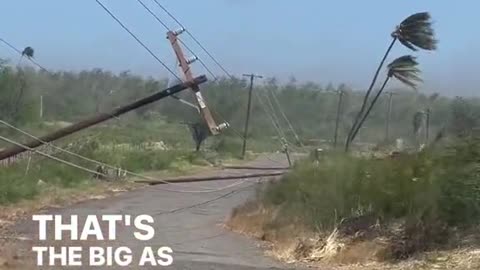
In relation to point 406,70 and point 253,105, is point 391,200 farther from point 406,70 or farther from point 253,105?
point 253,105

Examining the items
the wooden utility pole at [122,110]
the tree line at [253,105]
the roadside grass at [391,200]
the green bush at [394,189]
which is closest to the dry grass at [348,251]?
the roadside grass at [391,200]

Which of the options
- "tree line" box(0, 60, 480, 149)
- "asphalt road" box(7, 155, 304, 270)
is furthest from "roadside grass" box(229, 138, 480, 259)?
"tree line" box(0, 60, 480, 149)

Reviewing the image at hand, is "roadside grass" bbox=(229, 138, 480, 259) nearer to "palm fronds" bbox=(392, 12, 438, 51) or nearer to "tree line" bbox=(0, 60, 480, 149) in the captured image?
"palm fronds" bbox=(392, 12, 438, 51)

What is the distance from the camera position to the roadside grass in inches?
659

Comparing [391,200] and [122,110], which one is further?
[122,110]

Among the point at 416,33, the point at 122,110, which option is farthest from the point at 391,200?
the point at 122,110

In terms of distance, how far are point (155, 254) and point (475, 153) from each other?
6132 mm

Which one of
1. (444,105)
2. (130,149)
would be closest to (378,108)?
(444,105)

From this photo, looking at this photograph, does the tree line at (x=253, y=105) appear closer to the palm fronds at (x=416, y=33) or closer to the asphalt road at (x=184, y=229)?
the asphalt road at (x=184, y=229)

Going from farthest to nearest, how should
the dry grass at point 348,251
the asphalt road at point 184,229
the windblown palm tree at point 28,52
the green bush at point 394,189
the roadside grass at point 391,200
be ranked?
the windblown palm tree at point 28,52, the asphalt road at point 184,229, the green bush at point 394,189, the roadside grass at point 391,200, the dry grass at point 348,251

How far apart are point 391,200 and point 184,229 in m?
6.62

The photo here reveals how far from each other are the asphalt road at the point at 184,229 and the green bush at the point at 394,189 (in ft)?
5.17

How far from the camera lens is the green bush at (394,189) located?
55.4 feet

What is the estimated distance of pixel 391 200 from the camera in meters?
18.4
